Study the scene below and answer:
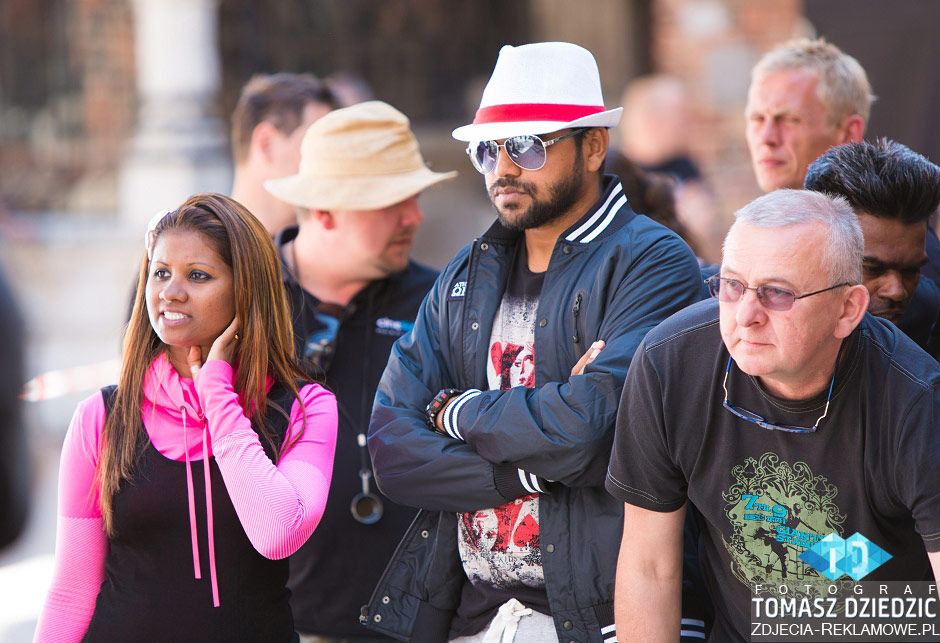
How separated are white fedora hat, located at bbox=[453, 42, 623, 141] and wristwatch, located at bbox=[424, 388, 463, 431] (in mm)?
666

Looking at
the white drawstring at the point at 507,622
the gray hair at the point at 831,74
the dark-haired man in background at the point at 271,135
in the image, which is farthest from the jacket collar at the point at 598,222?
the dark-haired man in background at the point at 271,135

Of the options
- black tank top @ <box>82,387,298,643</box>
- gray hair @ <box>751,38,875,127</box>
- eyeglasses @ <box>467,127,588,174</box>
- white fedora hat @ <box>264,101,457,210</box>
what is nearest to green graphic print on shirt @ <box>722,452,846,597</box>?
eyeglasses @ <box>467,127,588,174</box>

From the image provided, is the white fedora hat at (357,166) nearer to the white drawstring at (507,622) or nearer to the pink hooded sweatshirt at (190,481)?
the pink hooded sweatshirt at (190,481)

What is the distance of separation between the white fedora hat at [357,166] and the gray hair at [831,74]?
1.25 meters

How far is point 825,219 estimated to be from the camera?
2342mm

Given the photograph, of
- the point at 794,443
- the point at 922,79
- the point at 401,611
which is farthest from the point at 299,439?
the point at 922,79

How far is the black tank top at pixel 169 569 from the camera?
2574 millimetres

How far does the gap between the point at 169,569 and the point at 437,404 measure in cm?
76

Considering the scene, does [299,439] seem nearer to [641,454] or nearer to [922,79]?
[641,454]

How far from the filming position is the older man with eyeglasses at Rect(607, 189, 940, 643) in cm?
232

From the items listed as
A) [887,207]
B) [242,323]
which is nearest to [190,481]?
[242,323]

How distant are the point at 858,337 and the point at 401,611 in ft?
4.45

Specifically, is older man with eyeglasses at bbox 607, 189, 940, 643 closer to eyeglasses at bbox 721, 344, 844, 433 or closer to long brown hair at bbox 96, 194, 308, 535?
eyeglasses at bbox 721, 344, 844, 433

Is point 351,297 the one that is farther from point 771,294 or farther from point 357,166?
point 771,294
